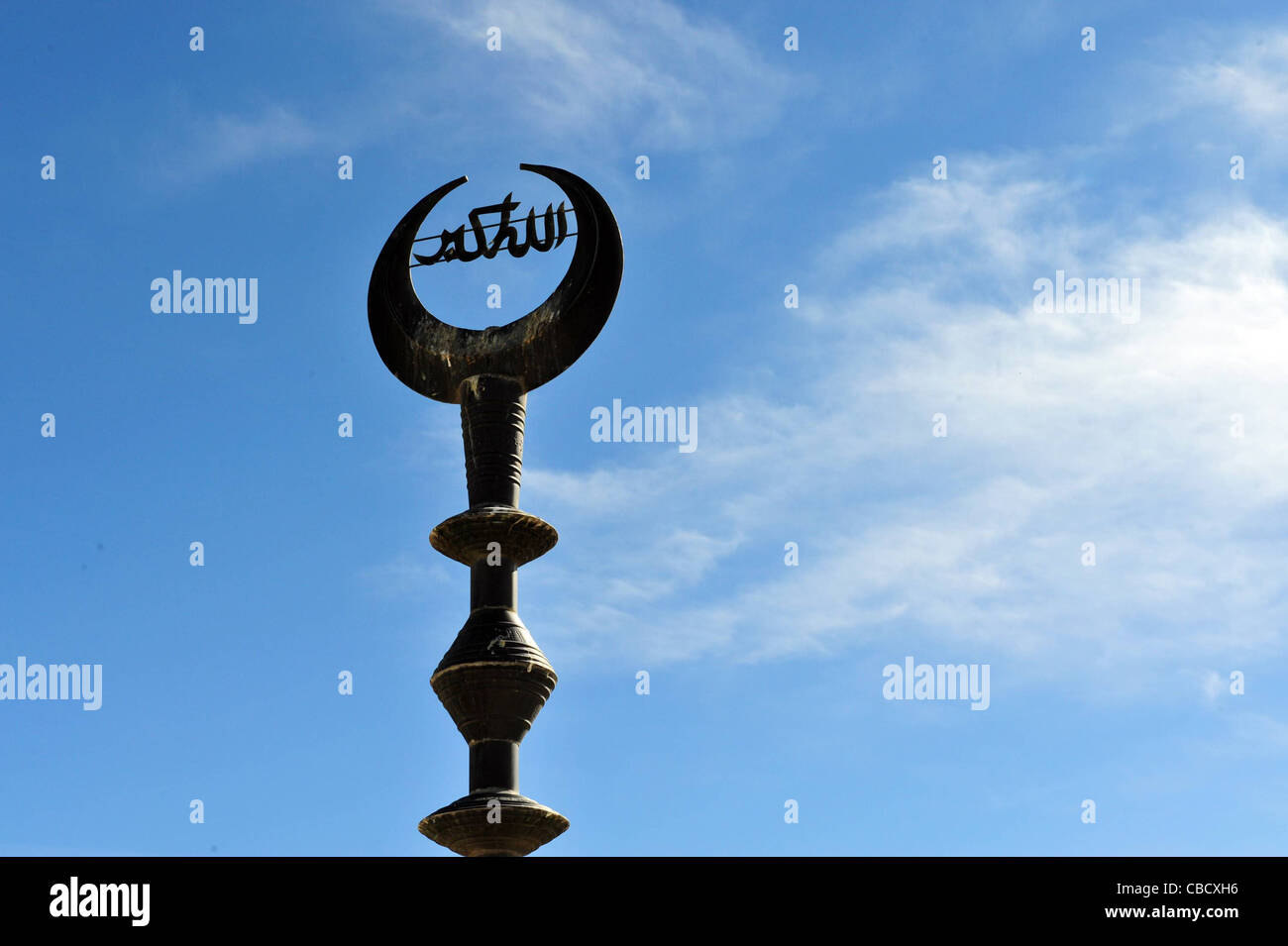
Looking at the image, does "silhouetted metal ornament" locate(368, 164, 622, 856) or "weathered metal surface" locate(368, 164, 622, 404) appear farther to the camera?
"weathered metal surface" locate(368, 164, 622, 404)

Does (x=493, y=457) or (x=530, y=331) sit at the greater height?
(x=530, y=331)

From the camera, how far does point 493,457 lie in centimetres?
2242

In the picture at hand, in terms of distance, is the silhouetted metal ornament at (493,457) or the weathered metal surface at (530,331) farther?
the weathered metal surface at (530,331)

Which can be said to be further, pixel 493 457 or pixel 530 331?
pixel 530 331

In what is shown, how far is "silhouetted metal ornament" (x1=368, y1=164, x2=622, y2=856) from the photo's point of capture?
20.3 metres

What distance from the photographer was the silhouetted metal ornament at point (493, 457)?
20.3 metres
